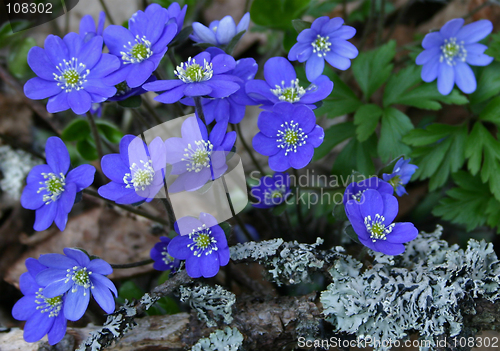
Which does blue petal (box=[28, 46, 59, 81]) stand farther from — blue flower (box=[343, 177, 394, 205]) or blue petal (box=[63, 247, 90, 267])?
blue flower (box=[343, 177, 394, 205])

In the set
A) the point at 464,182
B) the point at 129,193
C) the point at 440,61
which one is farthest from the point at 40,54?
the point at 464,182

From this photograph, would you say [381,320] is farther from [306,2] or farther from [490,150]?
[306,2]

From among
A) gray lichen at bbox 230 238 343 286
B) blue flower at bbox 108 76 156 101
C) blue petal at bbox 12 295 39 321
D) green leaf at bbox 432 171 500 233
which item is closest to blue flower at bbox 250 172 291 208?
gray lichen at bbox 230 238 343 286

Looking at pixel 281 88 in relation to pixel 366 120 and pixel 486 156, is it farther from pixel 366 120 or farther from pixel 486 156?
pixel 486 156

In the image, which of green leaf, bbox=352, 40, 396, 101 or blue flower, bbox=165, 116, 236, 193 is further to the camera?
green leaf, bbox=352, 40, 396, 101

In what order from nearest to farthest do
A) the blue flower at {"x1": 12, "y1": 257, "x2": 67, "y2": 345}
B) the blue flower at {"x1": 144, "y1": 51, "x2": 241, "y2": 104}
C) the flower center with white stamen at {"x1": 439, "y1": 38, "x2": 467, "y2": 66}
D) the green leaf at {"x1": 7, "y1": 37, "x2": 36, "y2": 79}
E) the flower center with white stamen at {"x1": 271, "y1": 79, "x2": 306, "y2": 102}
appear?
the blue flower at {"x1": 144, "y1": 51, "x2": 241, "y2": 104}, the blue flower at {"x1": 12, "y1": 257, "x2": 67, "y2": 345}, the flower center with white stamen at {"x1": 271, "y1": 79, "x2": 306, "y2": 102}, the flower center with white stamen at {"x1": 439, "y1": 38, "x2": 467, "y2": 66}, the green leaf at {"x1": 7, "y1": 37, "x2": 36, "y2": 79}
